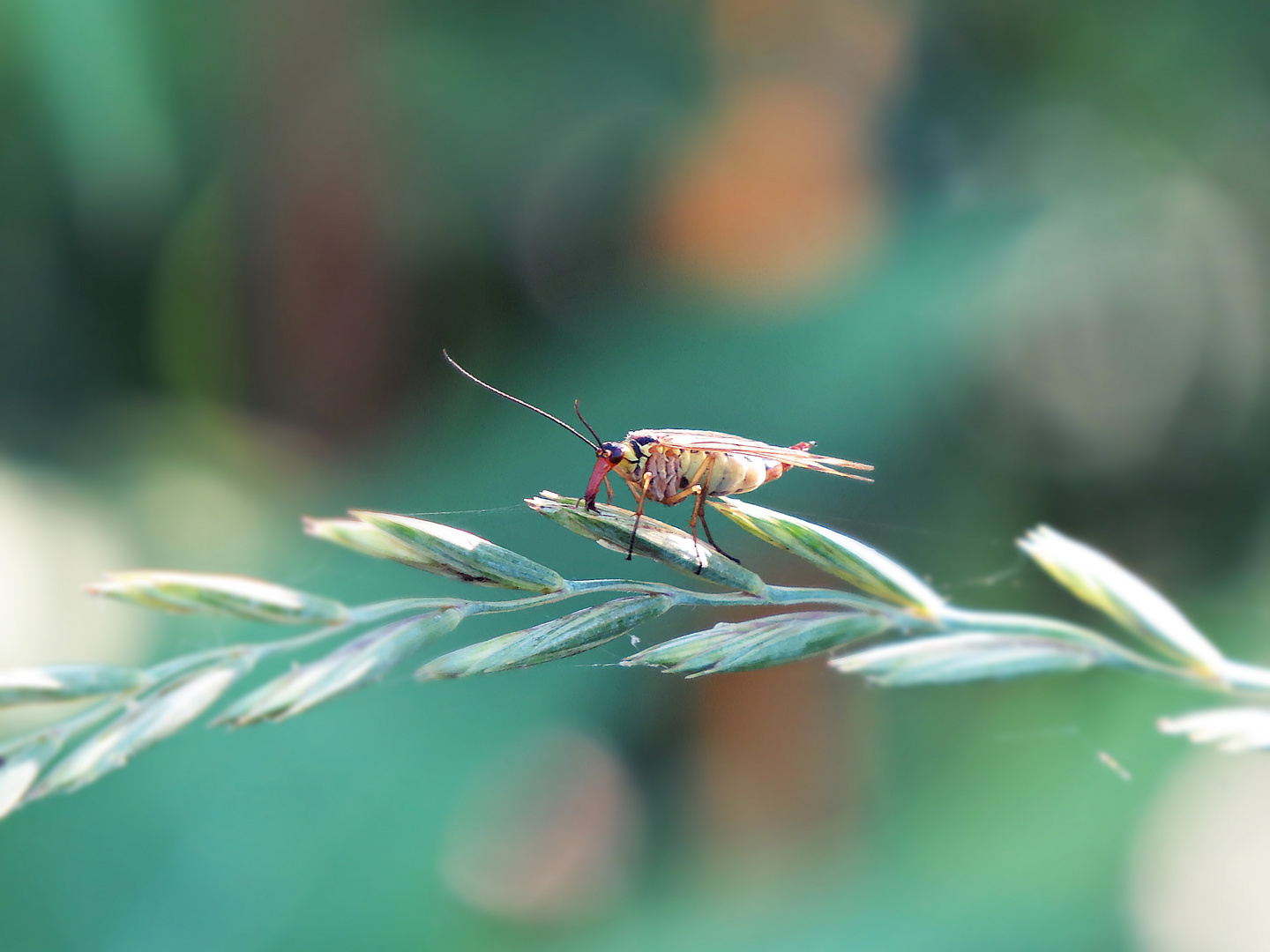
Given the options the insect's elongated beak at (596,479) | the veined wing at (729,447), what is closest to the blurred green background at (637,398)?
the insect's elongated beak at (596,479)

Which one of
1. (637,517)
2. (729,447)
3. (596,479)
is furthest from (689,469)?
(637,517)

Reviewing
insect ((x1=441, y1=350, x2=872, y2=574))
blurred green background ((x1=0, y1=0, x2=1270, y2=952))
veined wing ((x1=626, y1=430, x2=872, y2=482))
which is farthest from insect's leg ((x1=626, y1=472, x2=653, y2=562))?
blurred green background ((x1=0, y1=0, x2=1270, y2=952))

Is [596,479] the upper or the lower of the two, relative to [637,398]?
lower

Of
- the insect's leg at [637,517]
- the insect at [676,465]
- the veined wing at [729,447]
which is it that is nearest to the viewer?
the insect's leg at [637,517]

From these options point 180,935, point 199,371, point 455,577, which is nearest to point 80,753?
point 455,577

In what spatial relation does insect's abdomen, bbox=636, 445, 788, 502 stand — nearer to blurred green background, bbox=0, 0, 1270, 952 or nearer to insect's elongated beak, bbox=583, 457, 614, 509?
insect's elongated beak, bbox=583, 457, 614, 509

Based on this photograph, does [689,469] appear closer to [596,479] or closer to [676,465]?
[676,465]

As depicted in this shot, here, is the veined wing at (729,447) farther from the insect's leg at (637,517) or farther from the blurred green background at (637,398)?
the blurred green background at (637,398)
